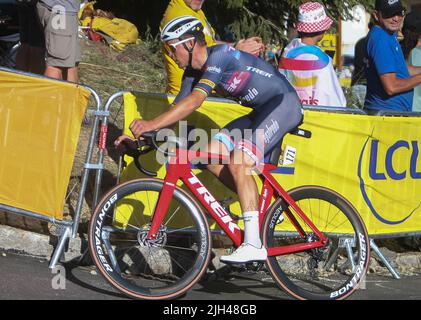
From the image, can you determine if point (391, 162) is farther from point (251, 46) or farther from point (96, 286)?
point (96, 286)

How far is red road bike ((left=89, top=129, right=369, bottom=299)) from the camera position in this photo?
6398mm

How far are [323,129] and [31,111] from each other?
242 centimetres

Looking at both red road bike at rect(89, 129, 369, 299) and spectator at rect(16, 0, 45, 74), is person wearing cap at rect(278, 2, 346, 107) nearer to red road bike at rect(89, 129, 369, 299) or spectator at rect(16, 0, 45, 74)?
red road bike at rect(89, 129, 369, 299)

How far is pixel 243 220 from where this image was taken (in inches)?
258

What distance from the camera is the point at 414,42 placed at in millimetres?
8914

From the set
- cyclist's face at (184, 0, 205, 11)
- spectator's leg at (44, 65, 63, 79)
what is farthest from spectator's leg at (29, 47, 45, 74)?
cyclist's face at (184, 0, 205, 11)

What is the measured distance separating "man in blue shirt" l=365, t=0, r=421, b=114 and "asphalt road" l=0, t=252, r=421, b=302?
162 centimetres

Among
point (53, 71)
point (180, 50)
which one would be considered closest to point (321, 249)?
point (180, 50)

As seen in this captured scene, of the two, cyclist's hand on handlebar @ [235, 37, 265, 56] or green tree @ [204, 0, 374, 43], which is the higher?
cyclist's hand on handlebar @ [235, 37, 265, 56]

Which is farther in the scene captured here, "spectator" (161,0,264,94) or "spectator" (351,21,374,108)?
"spectator" (351,21,374,108)

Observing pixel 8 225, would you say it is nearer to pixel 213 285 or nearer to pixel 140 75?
pixel 213 285

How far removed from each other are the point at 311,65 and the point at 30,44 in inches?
130

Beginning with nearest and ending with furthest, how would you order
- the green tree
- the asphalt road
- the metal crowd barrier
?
the asphalt road
the metal crowd barrier
the green tree
